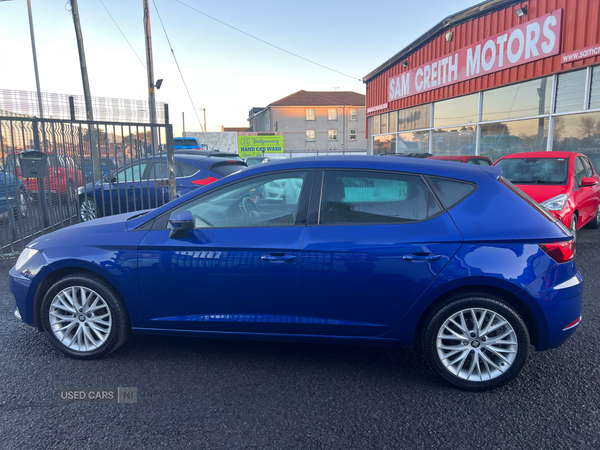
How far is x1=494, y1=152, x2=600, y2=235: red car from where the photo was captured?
6750 millimetres

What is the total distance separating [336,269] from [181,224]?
3.74 ft

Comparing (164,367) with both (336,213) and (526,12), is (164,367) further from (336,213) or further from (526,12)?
(526,12)

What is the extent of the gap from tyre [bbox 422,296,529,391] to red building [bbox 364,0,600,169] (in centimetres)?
977

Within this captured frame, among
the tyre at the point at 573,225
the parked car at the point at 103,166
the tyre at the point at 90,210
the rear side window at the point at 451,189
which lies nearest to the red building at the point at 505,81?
the tyre at the point at 573,225

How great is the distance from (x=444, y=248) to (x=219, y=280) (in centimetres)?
156

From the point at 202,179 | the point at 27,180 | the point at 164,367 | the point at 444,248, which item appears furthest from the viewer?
the point at 202,179

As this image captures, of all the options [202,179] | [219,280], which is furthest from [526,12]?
[219,280]

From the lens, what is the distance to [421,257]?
2857mm

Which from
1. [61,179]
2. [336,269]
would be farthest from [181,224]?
[61,179]

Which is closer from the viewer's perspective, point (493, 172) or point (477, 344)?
point (477, 344)

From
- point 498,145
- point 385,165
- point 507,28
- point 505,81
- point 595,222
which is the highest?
point 507,28

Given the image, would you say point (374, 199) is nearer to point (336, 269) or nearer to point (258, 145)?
point (336, 269)

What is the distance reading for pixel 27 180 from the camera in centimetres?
673

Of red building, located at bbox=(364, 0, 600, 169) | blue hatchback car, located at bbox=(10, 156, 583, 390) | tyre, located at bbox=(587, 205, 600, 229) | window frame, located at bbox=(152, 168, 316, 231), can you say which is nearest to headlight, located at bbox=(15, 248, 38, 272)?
blue hatchback car, located at bbox=(10, 156, 583, 390)
